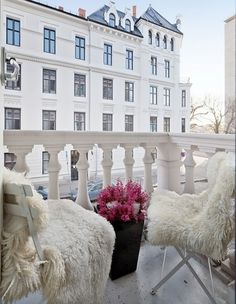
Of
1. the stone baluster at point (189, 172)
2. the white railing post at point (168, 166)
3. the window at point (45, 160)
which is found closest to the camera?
the window at point (45, 160)

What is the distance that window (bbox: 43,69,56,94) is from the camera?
4.16 metres

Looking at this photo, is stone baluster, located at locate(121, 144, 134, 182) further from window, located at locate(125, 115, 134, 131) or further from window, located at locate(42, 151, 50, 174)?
window, located at locate(125, 115, 134, 131)

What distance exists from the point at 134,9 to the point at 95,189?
3.89 m

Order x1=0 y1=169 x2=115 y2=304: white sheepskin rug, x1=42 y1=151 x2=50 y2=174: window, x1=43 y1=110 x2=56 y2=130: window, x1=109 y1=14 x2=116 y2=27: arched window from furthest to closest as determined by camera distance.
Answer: x1=109 y1=14 x2=116 y2=27: arched window, x1=43 y1=110 x2=56 y2=130: window, x1=42 y1=151 x2=50 y2=174: window, x1=0 y1=169 x2=115 y2=304: white sheepskin rug

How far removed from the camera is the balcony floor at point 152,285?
1.05 meters

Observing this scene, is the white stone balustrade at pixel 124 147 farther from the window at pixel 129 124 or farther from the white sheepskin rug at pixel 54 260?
the window at pixel 129 124

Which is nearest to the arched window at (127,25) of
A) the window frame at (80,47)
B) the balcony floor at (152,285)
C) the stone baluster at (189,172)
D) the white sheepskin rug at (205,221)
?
the window frame at (80,47)

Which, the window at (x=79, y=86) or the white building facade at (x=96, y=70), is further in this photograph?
the window at (x=79, y=86)

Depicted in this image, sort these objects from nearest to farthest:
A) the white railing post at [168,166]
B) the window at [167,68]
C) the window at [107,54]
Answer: the white railing post at [168,166], the window at [167,68], the window at [107,54]

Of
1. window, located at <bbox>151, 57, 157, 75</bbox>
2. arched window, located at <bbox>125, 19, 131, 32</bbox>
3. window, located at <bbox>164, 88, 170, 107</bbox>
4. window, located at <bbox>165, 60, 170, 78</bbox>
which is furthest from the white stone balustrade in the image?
arched window, located at <bbox>125, 19, 131, 32</bbox>

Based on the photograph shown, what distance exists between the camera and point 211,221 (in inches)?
32.2

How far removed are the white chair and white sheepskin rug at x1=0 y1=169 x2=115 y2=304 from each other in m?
0.22

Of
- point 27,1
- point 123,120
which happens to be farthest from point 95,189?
point 27,1

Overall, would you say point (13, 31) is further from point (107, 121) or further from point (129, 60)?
point (129, 60)
